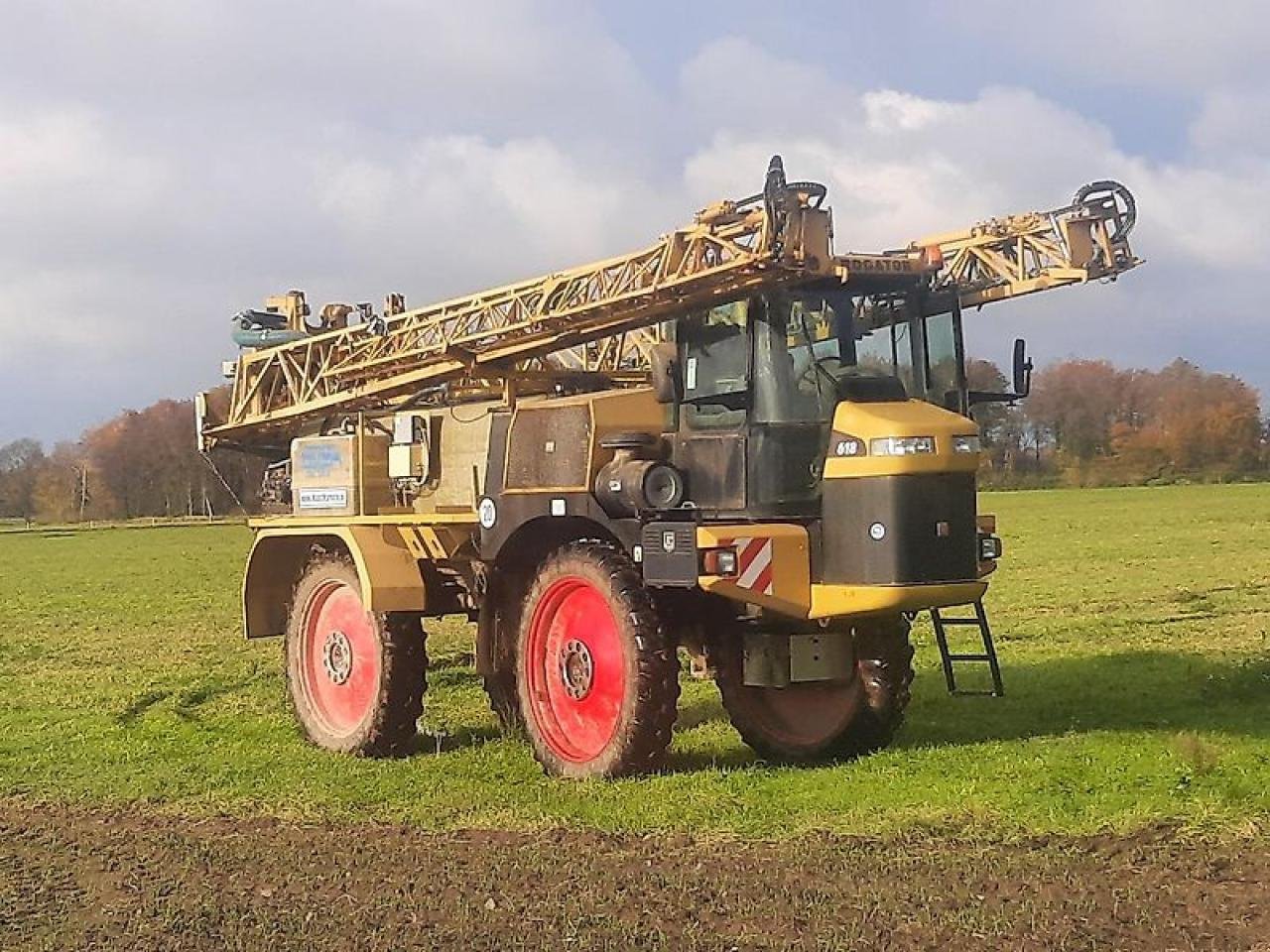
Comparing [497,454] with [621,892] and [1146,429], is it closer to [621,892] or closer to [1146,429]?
[621,892]

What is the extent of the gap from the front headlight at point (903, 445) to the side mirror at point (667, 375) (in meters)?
1.45

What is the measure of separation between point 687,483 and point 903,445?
1407 millimetres

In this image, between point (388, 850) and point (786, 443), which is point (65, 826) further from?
point (786, 443)

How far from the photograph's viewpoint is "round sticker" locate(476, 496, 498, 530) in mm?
9953

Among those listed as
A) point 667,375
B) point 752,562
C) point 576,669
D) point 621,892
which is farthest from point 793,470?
point 621,892

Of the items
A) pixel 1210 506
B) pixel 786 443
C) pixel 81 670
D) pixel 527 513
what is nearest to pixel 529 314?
pixel 527 513

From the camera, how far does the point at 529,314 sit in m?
9.90

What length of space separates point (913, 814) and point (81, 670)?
11225 mm

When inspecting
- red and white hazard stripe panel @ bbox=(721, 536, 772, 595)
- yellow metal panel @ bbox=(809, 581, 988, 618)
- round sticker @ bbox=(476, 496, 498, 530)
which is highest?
round sticker @ bbox=(476, 496, 498, 530)

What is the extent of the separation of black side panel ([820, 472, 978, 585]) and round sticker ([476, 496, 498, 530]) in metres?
2.44

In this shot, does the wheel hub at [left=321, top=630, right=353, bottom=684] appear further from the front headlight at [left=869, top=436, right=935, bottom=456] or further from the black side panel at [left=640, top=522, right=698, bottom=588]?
the front headlight at [left=869, top=436, right=935, bottom=456]

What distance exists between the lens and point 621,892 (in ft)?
20.9

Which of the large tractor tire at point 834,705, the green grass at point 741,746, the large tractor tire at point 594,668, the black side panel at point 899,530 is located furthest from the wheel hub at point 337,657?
the black side panel at point 899,530

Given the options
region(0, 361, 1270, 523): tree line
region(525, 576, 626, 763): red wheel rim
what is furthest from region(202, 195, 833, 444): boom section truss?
region(0, 361, 1270, 523): tree line
